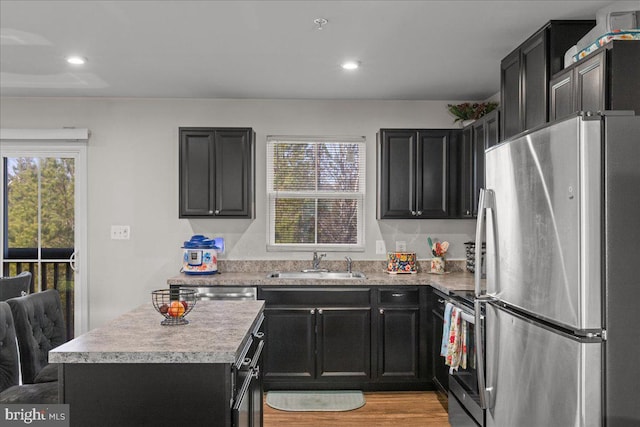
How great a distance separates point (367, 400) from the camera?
404 centimetres

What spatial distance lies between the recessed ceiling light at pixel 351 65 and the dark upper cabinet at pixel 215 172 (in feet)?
3.60

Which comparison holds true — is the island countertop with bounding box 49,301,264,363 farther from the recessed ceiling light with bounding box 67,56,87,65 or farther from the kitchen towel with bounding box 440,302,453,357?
the recessed ceiling light with bounding box 67,56,87,65

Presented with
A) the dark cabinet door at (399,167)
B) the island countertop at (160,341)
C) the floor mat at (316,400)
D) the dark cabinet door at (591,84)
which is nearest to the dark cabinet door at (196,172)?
the dark cabinet door at (399,167)

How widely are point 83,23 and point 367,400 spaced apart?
10.6 feet

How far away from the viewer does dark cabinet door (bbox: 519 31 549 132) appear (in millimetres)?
2848

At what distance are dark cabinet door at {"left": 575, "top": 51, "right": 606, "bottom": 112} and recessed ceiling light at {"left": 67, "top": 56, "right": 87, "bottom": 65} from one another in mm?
3127

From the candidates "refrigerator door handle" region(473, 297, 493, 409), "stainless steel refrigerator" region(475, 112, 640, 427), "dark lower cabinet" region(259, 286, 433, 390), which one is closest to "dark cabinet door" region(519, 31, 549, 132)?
"stainless steel refrigerator" region(475, 112, 640, 427)

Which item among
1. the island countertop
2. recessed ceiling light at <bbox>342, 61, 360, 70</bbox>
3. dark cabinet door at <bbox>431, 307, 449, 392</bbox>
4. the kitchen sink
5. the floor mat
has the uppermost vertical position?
recessed ceiling light at <bbox>342, 61, 360, 70</bbox>

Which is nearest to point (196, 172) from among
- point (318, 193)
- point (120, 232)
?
point (120, 232)

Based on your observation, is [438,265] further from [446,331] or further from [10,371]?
[10,371]

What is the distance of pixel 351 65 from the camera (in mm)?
3730

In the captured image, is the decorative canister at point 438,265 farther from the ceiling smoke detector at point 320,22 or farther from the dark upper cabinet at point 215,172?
the ceiling smoke detector at point 320,22

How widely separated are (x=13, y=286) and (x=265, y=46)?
2.54 m

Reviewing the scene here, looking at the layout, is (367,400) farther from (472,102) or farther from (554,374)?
(472,102)
